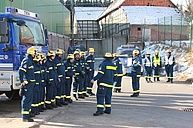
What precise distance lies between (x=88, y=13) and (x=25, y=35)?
6360cm

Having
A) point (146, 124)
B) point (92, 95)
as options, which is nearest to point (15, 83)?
point (146, 124)

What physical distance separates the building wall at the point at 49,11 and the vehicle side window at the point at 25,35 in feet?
37.3

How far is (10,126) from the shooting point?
8.32 meters

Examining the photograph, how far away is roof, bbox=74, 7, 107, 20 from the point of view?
6946cm

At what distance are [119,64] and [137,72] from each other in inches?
56.9

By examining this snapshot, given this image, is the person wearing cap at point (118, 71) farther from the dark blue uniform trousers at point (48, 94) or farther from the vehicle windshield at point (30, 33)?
the dark blue uniform trousers at point (48, 94)

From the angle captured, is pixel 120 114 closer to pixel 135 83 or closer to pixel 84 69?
pixel 84 69

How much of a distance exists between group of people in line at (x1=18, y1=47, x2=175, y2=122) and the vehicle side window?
0.61 meters

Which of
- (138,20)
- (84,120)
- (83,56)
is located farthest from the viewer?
(138,20)

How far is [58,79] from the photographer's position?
428 inches

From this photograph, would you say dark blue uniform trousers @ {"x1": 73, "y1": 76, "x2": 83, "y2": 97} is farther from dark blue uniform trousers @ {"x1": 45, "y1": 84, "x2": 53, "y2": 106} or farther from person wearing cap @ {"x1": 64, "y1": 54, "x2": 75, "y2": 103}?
dark blue uniform trousers @ {"x1": 45, "y1": 84, "x2": 53, "y2": 106}

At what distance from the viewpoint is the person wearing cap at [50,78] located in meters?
10.5

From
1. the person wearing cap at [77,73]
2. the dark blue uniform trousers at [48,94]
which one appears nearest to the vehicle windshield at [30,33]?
the dark blue uniform trousers at [48,94]

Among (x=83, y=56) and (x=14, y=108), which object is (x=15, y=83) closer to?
(x=14, y=108)
